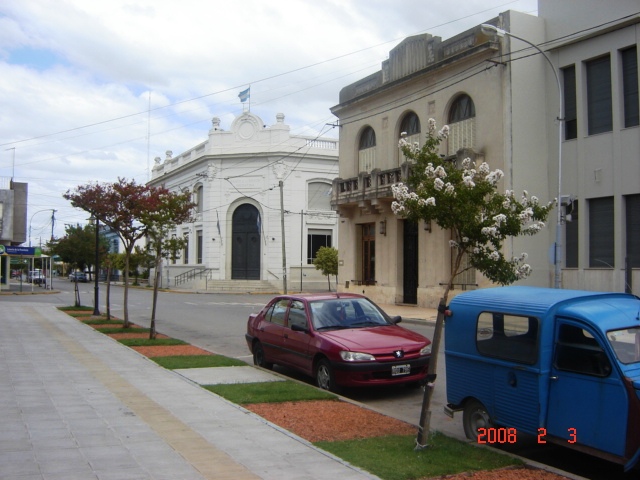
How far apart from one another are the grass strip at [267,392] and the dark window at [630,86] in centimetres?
1474

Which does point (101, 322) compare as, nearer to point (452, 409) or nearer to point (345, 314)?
point (345, 314)

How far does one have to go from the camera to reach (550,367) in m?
6.29

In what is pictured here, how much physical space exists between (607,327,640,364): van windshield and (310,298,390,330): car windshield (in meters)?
5.42

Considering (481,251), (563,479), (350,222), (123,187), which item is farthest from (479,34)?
(563,479)

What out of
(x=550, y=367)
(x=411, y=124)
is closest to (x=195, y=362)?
(x=550, y=367)

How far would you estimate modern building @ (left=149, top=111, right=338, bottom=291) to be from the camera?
50.5 meters

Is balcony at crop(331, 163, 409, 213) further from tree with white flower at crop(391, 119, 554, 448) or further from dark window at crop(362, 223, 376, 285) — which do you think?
tree with white flower at crop(391, 119, 554, 448)

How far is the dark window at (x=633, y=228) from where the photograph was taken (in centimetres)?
1964

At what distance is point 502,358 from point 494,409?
0.57 m

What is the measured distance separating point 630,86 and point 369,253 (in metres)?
14.6

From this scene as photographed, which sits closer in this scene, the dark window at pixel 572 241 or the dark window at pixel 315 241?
the dark window at pixel 572 241

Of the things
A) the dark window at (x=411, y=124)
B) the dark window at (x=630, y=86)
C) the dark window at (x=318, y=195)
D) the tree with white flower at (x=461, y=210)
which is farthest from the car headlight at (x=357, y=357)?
the dark window at (x=318, y=195)

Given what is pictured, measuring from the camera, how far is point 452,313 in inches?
296

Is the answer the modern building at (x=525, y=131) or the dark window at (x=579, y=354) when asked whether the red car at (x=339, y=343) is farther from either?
the modern building at (x=525, y=131)
